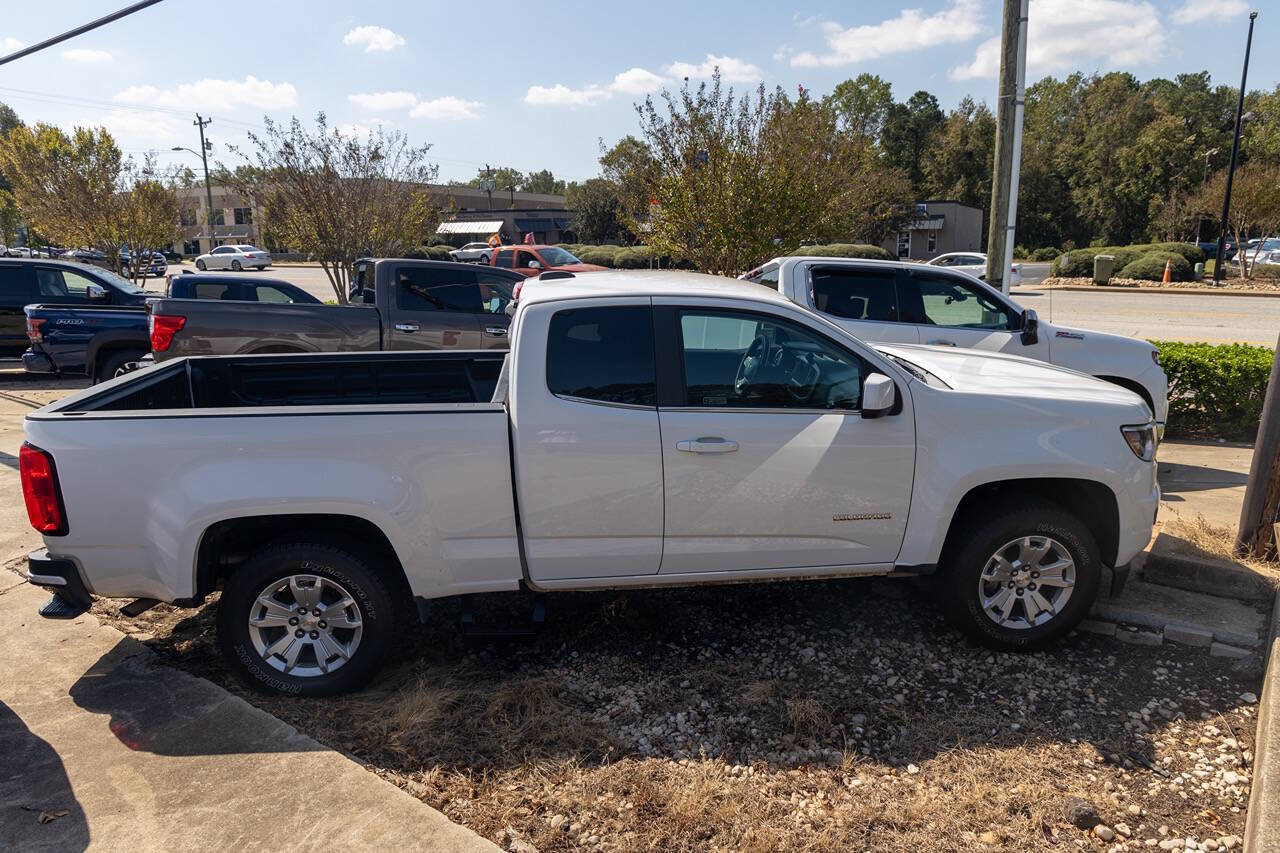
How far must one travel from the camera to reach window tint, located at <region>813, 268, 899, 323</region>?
7.73m

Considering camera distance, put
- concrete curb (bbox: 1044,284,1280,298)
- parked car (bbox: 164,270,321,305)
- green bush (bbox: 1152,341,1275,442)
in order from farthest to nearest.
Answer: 1. concrete curb (bbox: 1044,284,1280,298)
2. parked car (bbox: 164,270,321,305)
3. green bush (bbox: 1152,341,1275,442)

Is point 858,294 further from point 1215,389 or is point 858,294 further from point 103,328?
point 103,328

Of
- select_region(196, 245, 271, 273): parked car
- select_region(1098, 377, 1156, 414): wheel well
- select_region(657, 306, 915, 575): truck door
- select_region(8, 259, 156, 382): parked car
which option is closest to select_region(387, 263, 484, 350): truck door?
select_region(8, 259, 156, 382): parked car

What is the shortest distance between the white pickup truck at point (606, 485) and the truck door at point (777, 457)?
0.01m

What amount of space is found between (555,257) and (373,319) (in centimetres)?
1592

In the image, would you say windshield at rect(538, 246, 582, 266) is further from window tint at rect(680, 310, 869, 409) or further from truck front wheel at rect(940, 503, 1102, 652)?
truck front wheel at rect(940, 503, 1102, 652)

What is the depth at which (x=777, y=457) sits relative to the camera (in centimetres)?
415

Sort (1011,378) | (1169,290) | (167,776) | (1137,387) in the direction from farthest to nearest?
(1169,290) → (1137,387) → (1011,378) → (167,776)

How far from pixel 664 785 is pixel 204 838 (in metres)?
1.69

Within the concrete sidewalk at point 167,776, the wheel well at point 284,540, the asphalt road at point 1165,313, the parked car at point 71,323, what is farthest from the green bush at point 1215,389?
the parked car at point 71,323

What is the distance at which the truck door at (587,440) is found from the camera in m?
4.02

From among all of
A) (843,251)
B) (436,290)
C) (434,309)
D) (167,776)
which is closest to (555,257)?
(843,251)

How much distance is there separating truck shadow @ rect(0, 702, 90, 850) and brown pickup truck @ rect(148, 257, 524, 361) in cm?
552

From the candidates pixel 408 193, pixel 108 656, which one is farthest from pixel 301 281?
pixel 108 656
